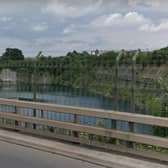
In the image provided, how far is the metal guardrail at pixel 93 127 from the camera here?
8.25 meters

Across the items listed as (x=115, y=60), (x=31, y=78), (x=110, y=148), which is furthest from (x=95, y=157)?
(x=31, y=78)

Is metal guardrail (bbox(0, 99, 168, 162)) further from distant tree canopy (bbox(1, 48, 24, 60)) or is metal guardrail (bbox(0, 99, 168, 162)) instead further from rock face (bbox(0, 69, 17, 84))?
distant tree canopy (bbox(1, 48, 24, 60))

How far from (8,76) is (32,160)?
475cm

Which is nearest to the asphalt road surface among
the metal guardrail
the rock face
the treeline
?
the metal guardrail

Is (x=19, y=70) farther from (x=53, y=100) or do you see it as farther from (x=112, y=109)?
(x=112, y=109)

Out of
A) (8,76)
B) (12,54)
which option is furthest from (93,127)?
(12,54)

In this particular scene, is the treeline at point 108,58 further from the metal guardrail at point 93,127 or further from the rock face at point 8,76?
the metal guardrail at point 93,127

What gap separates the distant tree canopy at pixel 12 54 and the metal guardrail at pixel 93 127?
2121mm

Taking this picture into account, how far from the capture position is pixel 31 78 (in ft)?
39.6

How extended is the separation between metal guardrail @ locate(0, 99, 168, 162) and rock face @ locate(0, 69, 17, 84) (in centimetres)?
92

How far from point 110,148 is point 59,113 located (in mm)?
2065

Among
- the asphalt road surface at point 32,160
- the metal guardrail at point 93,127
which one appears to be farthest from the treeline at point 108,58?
the asphalt road surface at point 32,160

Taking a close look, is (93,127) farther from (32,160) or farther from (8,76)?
(8,76)

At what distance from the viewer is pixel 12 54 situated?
14969 mm
